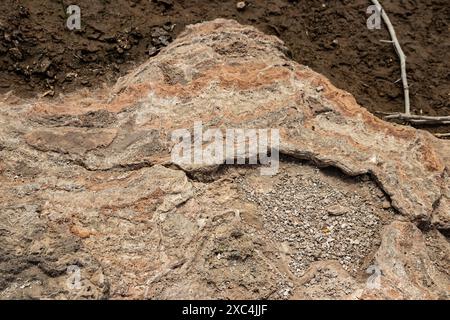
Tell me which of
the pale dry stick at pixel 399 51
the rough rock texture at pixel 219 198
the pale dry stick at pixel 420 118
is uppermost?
the pale dry stick at pixel 399 51

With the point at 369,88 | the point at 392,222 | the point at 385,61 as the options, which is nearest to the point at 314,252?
the point at 392,222

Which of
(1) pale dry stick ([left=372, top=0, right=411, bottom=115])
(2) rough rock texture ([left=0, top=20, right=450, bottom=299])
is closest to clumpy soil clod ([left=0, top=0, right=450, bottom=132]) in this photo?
(1) pale dry stick ([left=372, top=0, right=411, bottom=115])

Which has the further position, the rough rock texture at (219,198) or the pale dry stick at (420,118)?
the pale dry stick at (420,118)

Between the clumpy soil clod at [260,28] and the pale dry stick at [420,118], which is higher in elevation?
the clumpy soil clod at [260,28]

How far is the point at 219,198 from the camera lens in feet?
11.4

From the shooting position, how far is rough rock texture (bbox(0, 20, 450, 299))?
10.5ft

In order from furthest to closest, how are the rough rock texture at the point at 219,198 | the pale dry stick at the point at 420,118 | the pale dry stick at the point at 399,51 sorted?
the pale dry stick at the point at 399,51
the pale dry stick at the point at 420,118
the rough rock texture at the point at 219,198

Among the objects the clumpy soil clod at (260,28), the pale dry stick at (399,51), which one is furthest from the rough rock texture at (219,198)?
the pale dry stick at (399,51)

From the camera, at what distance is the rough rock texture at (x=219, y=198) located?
3.20m

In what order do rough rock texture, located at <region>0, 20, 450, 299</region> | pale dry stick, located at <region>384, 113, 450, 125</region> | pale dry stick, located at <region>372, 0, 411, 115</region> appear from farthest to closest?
pale dry stick, located at <region>372, 0, 411, 115</region> < pale dry stick, located at <region>384, 113, 450, 125</region> < rough rock texture, located at <region>0, 20, 450, 299</region>

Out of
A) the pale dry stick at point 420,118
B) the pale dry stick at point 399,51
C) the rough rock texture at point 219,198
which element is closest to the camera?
the rough rock texture at point 219,198

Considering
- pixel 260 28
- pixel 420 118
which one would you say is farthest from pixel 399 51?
pixel 260 28

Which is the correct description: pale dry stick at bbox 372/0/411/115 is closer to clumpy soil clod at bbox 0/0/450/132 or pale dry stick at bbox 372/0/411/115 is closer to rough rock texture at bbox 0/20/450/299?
clumpy soil clod at bbox 0/0/450/132

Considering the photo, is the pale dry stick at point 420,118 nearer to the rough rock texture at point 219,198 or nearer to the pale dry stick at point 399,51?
the pale dry stick at point 399,51
